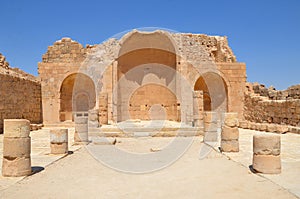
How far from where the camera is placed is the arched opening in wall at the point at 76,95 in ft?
62.4

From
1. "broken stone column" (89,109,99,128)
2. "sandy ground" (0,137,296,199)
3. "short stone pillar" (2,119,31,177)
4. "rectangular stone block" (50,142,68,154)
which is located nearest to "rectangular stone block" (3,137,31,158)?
"short stone pillar" (2,119,31,177)

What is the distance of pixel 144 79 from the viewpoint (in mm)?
19250

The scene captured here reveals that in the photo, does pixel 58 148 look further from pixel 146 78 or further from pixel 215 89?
pixel 215 89

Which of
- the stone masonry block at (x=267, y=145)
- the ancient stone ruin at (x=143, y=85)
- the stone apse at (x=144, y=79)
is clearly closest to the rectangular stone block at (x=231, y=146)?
the stone masonry block at (x=267, y=145)

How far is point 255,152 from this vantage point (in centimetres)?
594

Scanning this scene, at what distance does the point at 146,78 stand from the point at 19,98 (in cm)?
777

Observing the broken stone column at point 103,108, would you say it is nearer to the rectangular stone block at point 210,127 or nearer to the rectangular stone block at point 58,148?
the rectangular stone block at point 210,127

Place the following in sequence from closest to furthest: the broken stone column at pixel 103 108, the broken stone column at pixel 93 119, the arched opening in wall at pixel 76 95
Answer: the broken stone column at pixel 93 119, the broken stone column at pixel 103 108, the arched opening in wall at pixel 76 95

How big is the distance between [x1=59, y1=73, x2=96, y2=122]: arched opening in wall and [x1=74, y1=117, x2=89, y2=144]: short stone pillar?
27.3 ft

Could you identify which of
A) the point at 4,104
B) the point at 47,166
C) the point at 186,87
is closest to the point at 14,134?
the point at 47,166

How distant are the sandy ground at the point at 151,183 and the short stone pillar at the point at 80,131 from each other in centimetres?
323

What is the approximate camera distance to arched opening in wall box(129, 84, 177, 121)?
19109mm

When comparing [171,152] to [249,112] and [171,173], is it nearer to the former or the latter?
[171,173]

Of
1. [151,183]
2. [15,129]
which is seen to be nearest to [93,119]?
[15,129]
